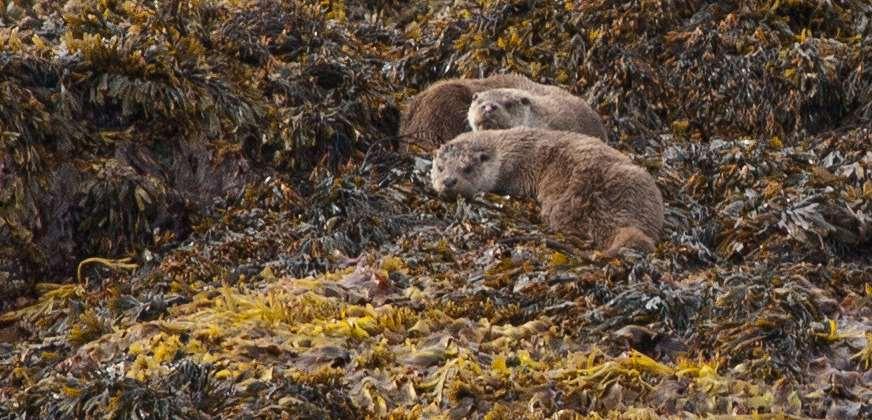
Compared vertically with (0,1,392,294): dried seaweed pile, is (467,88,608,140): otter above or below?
below

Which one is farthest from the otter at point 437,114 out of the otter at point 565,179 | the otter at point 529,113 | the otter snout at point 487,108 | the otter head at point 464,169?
the otter head at point 464,169

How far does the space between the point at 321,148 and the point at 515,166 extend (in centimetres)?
113

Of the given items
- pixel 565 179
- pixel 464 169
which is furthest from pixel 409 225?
pixel 565 179

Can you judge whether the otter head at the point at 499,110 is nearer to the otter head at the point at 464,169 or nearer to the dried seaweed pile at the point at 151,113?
the otter head at the point at 464,169

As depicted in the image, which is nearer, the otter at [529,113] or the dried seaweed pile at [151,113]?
the dried seaweed pile at [151,113]

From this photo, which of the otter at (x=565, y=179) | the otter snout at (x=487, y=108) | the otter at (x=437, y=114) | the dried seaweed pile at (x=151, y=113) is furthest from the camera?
the otter at (x=437, y=114)

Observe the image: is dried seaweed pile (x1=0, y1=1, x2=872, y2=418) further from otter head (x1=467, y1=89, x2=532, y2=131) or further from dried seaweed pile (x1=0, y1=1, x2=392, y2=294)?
otter head (x1=467, y1=89, x2=532, y2=131)

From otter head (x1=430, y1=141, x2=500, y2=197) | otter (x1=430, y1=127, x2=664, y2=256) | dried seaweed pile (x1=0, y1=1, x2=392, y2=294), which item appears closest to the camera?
otter (x1=430, y1=127, x2=664, y2=256)

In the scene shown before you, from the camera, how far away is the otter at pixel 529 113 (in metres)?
9.47

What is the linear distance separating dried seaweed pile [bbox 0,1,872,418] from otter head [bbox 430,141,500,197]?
150 millimetres

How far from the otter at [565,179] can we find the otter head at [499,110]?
17 cm

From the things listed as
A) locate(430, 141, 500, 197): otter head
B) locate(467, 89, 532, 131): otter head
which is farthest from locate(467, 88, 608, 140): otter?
locate(430, 141, 500, 197): otter head

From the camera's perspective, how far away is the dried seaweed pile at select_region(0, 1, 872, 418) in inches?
246

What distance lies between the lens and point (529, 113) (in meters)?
9.62
